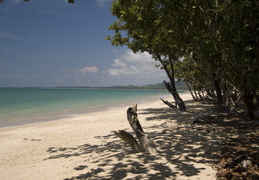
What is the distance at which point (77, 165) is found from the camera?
6.19 m

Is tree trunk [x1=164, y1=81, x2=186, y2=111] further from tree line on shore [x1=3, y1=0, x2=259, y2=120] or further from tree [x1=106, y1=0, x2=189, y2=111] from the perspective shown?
tree line on shore [x1=3, y1=0, x2=259, y2=120]

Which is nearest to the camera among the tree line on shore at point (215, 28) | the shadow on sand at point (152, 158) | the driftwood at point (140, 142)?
the shadow on sand at point (152, 158)

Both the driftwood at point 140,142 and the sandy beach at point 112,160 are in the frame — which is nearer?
the sandy beach at point 112,160

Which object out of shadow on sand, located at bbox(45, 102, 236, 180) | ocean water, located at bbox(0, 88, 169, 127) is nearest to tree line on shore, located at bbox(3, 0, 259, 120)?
shadow on sand, located at bbox(45, 102, 236, 180)

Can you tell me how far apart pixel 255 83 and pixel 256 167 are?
5.30 m

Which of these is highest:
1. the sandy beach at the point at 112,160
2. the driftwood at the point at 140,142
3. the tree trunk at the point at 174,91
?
the tree trunk at the point at 174,91

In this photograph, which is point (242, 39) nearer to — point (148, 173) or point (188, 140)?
point (188, 140)

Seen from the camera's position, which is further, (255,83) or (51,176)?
(255,83)

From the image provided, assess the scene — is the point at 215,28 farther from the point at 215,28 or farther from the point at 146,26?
the point at 146,26

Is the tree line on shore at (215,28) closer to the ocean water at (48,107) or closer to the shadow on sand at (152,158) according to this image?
the shadow on sand at (152,158)

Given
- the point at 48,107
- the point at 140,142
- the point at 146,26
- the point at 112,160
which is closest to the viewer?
the point at 112,160

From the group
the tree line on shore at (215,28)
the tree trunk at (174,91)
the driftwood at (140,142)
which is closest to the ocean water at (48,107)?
the tree trunk at (174,91)

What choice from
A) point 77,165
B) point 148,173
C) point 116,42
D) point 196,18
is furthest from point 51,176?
point 116,42

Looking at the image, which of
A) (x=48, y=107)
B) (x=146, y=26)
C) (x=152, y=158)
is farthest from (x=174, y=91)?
(x=48, y=107)
